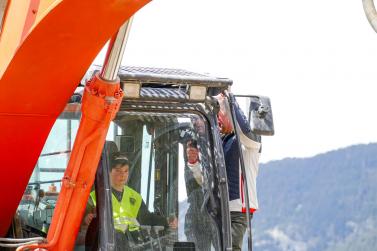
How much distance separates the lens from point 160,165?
690 centimetres

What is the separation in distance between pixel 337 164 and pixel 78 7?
80.4 feet

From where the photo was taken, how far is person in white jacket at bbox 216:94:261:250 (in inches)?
293

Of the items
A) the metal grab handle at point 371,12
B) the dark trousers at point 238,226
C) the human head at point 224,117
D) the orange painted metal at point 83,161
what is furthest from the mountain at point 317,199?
the metal grab handle at point 371,12

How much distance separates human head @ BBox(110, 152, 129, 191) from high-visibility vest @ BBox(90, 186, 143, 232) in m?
0.06

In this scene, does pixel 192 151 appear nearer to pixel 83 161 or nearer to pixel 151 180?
pixel 151 180

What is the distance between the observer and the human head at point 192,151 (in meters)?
7.03

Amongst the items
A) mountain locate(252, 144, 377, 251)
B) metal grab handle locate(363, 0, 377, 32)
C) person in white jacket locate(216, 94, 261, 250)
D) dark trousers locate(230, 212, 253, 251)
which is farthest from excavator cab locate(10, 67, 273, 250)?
mountain locate(252, 144, 377, 251)

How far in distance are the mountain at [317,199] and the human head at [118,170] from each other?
819 inches

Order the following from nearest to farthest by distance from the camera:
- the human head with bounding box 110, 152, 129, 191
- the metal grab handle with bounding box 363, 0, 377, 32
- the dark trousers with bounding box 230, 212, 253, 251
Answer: the metal grab handle with bounding box 363, 0, 377, 32 < the human head with bounding box 110, 152, 129, 191 < the dark trousers with bounding box 230, 212, 253, 251

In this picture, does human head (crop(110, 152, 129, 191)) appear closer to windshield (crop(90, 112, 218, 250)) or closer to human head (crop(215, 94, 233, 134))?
windshield (crop(90, 112, 218, 250))

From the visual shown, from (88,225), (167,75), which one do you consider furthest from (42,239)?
(167,75)

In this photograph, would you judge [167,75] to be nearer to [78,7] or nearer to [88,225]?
[88,225]

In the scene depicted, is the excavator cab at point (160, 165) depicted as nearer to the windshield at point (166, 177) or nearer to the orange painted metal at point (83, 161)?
the windshield at point (166, 177)

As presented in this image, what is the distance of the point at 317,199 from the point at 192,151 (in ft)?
76.3
